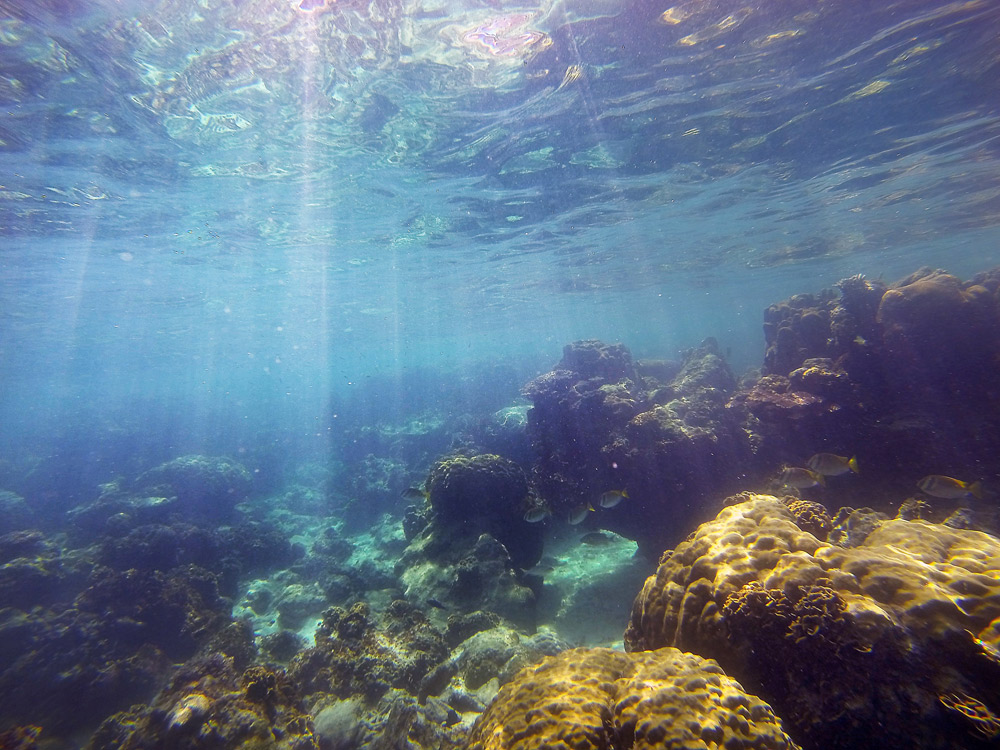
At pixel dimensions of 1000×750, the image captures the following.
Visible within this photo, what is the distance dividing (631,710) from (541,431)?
9682 millimetres

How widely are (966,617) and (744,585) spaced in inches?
61.9

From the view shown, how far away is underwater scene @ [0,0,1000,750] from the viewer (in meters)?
3.77

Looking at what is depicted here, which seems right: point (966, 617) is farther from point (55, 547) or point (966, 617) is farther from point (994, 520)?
point (55, 547)

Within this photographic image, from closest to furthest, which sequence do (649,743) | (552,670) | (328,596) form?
(649,743) → (552,670) → (328,596)

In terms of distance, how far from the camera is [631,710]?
10.4ft

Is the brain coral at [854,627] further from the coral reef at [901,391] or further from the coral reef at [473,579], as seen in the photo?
the coral reef at [901,391]

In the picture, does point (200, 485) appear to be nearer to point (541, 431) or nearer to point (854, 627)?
point (541, 431)

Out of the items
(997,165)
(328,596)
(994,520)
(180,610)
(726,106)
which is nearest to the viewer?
(994,520)

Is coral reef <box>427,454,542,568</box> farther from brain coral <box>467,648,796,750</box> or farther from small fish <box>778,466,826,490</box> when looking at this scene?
brain coral <box>467,648,796,750</box>

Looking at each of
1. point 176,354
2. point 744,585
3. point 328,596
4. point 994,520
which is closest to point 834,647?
point 744,585

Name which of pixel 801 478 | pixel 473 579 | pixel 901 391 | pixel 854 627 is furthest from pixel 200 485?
pixel 901 391

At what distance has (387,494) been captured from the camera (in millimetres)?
19484

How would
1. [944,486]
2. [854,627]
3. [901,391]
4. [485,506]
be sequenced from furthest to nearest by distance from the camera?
[485,506], [901,391], [944,486], [854,627]

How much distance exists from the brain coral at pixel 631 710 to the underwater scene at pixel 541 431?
0.03 m
